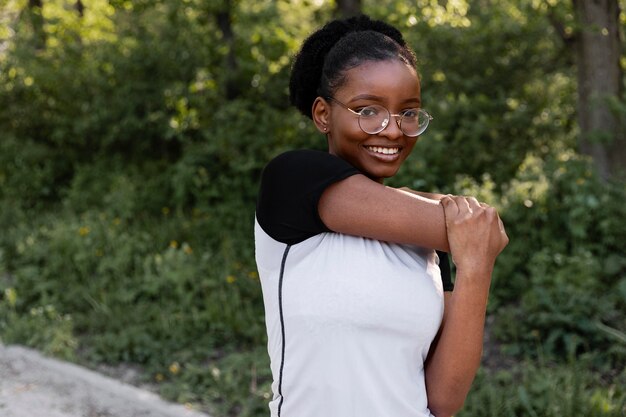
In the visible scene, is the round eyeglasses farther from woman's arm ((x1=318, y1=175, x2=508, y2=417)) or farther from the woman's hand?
the woman's hand

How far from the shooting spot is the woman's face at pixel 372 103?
Result: 6.13 feet

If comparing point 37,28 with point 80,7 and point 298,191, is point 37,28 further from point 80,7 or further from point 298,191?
point 298,191

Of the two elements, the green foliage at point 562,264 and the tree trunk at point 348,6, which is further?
the tree trunk at point 348,6

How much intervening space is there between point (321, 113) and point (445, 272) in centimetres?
48

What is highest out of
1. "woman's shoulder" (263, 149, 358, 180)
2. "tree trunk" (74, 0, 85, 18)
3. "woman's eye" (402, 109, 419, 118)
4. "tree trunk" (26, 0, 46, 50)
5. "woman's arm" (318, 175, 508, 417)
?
"woman's eye" (402, 109, 419, 118)

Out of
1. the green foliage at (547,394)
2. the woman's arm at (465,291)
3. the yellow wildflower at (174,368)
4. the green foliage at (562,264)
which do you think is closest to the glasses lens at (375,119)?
the woman's arm at (465,291)

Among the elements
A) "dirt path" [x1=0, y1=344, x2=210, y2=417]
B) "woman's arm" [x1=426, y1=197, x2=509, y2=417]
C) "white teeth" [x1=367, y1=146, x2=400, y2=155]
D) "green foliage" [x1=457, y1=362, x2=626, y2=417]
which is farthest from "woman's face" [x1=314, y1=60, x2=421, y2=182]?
"dirt path" [x1=0, y1=344, x2=210, y2=417]

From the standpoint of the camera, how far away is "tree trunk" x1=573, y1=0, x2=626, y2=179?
23.0 ft

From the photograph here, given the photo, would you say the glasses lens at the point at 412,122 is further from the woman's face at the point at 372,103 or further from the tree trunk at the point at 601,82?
the tree trunk at the point at 601,82

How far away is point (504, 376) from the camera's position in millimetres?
4777

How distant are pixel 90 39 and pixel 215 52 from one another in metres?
2.16

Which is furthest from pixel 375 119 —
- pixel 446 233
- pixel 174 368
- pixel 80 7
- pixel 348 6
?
pixel 80 7

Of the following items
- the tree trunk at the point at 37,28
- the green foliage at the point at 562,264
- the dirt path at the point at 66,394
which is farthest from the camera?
the tree trunk at the point at 37,28

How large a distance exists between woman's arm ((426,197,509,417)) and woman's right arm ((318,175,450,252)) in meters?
0.04
